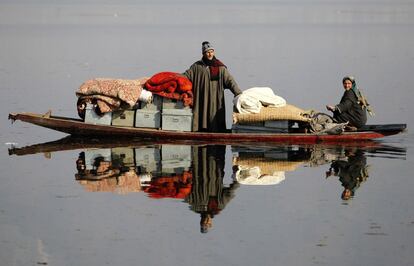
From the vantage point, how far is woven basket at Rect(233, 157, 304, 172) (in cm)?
1517

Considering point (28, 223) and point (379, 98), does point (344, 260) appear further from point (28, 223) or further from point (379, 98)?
point (379, 98)

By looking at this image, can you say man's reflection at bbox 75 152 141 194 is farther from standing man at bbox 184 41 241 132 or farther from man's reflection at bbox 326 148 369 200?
man's reflection at bbox 326 148 369 200

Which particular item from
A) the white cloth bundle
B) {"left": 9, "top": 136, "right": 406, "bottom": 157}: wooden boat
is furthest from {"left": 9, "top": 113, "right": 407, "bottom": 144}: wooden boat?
the white cloth bundle

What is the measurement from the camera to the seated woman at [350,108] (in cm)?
1672

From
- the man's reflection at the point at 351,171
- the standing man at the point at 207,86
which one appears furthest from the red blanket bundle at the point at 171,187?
the standing man at the point at 207,86

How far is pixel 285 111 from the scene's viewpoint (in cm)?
1666

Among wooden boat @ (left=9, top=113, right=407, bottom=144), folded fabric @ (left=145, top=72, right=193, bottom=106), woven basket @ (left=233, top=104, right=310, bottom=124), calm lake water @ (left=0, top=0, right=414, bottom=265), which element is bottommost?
calm lake water @ (left=0, top=0, right=414, bottom=265)

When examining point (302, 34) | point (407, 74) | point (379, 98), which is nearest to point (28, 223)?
point (379, 98)

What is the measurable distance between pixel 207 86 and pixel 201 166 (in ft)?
6.46

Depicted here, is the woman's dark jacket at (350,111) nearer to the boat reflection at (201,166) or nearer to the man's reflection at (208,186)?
the boat reflection at (201,166)

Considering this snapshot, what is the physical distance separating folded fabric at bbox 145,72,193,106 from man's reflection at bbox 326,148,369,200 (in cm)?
260

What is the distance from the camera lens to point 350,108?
55.2 ft

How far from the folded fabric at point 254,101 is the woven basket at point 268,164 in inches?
38.0

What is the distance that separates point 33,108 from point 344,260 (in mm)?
12788
